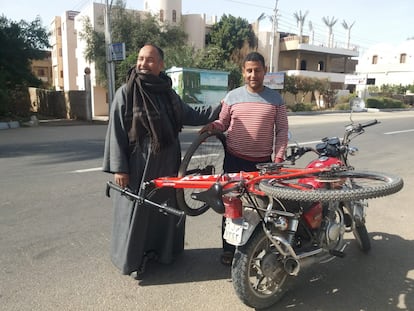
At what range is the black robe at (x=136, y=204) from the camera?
9.64 feet

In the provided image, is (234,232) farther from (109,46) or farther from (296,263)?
(109,46)

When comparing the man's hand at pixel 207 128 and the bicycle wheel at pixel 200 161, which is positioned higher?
the man's hand at pixel 207 128

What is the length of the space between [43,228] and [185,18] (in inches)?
1196

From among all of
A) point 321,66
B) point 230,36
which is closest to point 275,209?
point 230,36

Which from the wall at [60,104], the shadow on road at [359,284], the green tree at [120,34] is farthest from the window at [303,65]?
the shadow on road at [359,284]

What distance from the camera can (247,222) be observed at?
2.61m

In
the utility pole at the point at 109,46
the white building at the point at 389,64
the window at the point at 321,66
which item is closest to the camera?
the utility pole at the point at 109,46

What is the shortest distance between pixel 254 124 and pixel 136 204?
1126 mm

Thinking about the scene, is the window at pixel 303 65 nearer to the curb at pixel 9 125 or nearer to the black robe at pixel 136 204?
the curb at pixel 9 125

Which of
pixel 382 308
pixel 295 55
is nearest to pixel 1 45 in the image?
pixel 382 308

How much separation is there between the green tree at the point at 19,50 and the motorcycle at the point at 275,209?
1637 centimetres

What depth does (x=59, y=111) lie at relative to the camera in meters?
22.0

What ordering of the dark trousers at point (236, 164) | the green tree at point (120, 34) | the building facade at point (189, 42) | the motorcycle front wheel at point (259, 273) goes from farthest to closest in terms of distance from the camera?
the building facade at point (189, 42) → the green tree at point (120, 34) → the dark trousers at point (236, 164) → the motorcycle front wheel at point (259, 273)

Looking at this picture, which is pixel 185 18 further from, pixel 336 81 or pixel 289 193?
pixel 289 193
